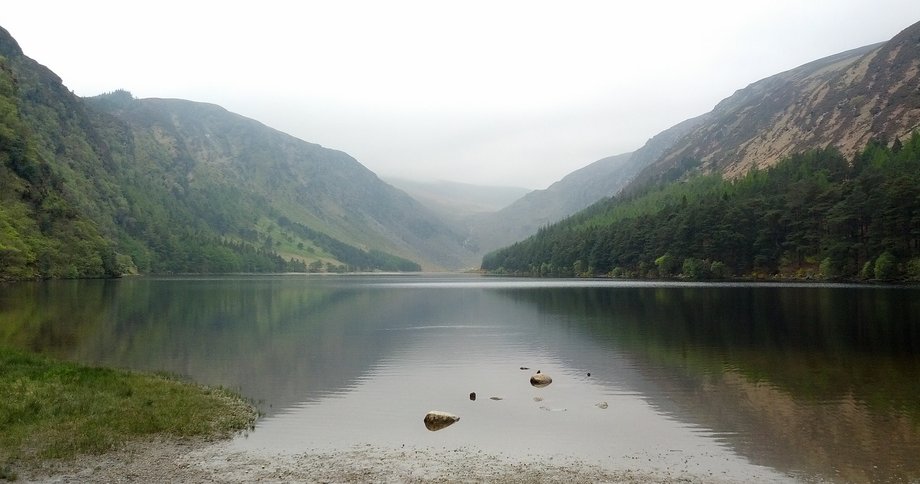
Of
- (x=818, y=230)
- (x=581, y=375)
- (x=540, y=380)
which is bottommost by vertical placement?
(x=581, y=375)

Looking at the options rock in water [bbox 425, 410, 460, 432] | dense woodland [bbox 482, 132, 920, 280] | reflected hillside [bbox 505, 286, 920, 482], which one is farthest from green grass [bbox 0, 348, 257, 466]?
dense woodland [bbox 482, 132, 920, 280]

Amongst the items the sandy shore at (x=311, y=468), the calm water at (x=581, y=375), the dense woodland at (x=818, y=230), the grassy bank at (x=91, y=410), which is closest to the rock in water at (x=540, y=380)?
the calm water at (x=581, y=375)

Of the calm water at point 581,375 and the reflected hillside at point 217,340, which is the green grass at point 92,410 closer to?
the calm water at point 581,375

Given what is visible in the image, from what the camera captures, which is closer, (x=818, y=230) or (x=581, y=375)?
(x=581, y=375)

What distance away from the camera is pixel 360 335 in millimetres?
62438

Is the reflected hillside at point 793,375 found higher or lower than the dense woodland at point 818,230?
lower

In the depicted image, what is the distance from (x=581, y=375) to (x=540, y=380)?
13.0 ft

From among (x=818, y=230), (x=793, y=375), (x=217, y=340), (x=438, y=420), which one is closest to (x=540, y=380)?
(x=438, y=420)

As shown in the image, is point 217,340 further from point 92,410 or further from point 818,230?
point 818,230

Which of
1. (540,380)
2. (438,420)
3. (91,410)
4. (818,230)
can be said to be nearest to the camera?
(91,410)

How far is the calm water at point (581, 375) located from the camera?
2411 cm

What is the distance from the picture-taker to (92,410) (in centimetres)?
2609

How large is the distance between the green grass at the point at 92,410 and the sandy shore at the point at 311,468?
1.38 metres

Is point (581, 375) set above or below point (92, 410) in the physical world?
below
